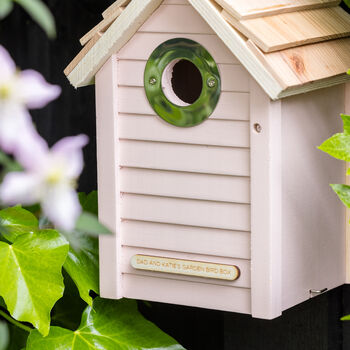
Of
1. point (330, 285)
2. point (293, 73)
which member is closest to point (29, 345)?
point (330, 285)

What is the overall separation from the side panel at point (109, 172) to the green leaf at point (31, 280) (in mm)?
115

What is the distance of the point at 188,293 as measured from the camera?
52.2 inches

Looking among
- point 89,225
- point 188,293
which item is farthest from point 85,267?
point 89,225

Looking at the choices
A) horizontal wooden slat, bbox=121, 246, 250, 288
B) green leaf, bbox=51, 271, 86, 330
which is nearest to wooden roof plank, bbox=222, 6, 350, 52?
horizontal wooden slat, bbox=121, 246, 250, 288

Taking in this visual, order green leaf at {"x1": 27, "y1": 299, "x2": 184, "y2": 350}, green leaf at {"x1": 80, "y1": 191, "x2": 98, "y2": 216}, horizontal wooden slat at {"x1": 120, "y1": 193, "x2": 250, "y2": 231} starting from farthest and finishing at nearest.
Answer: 1. green leaf at {"x1": 80, "y1": 191, "x2": 98, "y2": 216}
2. green leaf at {"x1": 27, "y1": 299, "x2": 184, "y2": 350}
3. horizontal wooden slat at {"x1": 120, "y1": 193, "x2": 250, "y2": 231}

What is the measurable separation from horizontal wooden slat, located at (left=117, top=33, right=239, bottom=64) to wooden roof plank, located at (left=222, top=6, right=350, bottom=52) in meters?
0.06

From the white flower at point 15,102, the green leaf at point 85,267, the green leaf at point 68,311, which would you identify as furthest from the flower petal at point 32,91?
the green leaf at point 68,311

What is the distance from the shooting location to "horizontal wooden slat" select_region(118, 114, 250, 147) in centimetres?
122

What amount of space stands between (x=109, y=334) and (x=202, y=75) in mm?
553

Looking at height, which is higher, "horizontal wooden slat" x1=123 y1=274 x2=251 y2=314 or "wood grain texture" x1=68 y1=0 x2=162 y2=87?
"wood grain texture" x1=68 y1=0 x2=162 y2=87

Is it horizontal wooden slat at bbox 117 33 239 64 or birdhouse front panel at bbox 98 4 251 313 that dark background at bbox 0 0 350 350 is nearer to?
birdhouse front panel at bbox 98 4 251 313

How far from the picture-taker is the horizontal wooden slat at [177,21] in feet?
4.03

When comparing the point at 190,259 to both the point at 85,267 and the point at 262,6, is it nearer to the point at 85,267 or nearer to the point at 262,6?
the point at 85,267

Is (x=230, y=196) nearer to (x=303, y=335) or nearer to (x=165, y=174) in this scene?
(x=165, y=174)
